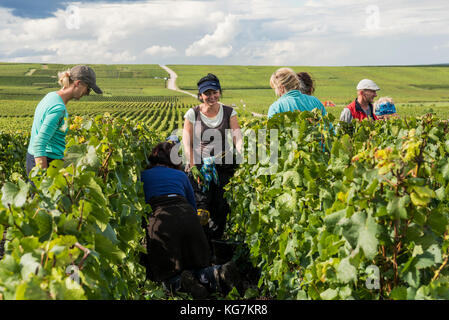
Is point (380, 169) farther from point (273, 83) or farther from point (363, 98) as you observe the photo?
point (363, 98)

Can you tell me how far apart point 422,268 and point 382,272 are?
0.16 meters

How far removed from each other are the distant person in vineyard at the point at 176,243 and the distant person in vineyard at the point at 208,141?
66 cm

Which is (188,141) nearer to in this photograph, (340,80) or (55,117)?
(55,117)

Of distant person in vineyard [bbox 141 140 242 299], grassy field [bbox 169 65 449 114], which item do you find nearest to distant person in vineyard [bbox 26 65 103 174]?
distant person in vineyard [bbox 141 140 242 299]

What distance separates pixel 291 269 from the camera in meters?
3.08

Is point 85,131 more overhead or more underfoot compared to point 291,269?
more overhead

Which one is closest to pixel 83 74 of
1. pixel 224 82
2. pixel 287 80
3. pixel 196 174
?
pixel 196 174

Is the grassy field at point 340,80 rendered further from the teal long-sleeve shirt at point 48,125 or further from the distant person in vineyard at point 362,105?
the teal long-sleeve shirt at point 48,125

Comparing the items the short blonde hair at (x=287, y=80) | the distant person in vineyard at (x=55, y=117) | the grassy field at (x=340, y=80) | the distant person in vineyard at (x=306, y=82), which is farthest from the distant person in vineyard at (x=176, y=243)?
the grassy field at (x=340, y=80)

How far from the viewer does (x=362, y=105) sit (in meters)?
5.50

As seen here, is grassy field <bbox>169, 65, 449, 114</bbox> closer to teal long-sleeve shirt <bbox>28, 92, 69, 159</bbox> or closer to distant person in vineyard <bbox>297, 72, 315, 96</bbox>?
distant person in vineyard <bbox>297, 72, 315, 96</bbox>

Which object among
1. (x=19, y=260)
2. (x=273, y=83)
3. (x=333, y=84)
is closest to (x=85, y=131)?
(x=273, y=83)

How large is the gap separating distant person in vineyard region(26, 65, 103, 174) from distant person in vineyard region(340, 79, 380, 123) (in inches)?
121
